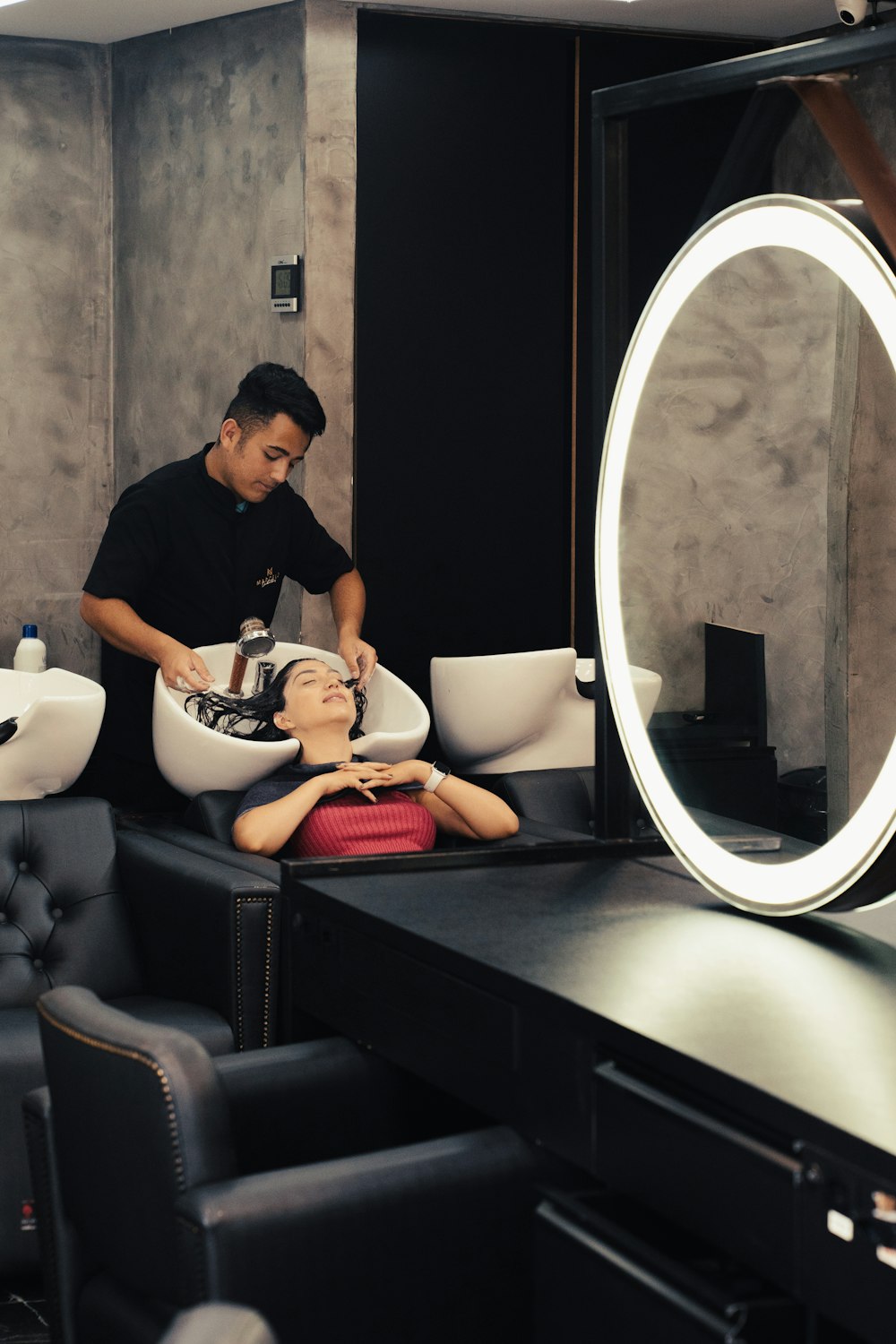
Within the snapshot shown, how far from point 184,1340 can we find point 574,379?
4039mm

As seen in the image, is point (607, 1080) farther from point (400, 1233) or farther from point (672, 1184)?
point (400, 1233)

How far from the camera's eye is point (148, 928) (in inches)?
117

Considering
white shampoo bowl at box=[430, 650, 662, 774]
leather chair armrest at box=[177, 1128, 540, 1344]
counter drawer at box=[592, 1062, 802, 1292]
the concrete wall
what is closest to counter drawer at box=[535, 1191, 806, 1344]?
counter drawer at box=[592, 1062, 802, 1292]

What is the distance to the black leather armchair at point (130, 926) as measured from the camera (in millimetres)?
2762

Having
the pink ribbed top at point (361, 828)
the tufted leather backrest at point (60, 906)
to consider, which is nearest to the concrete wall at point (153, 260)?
the pink ribbed top at point (361, 828)

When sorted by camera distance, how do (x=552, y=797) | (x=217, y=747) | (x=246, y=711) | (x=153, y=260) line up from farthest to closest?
(x=153, y=260) → (x=552, y=797) → (x=246, y=711) → (x=217, y=747)

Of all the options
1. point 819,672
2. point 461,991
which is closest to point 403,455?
point 819,672

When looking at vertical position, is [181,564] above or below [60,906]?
above

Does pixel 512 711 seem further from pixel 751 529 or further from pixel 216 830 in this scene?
pixel 751 529

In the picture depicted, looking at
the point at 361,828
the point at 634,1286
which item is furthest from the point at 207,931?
the point at 634,1286

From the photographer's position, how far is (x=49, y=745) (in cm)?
319

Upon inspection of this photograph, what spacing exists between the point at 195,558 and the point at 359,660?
46 cm

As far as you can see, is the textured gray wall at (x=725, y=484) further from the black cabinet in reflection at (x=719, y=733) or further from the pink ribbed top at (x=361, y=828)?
the pink ribbed top at (x=361, y=828)

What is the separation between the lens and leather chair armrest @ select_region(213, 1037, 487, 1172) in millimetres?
1906
